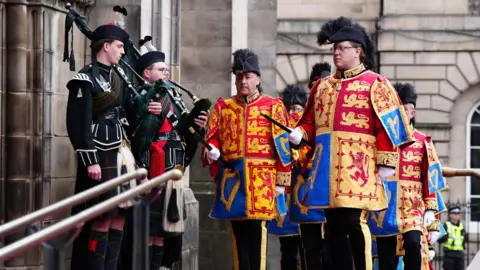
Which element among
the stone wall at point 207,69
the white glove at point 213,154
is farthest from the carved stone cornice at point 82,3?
the stone wall at point 207,69

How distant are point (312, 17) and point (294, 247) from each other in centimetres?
2170

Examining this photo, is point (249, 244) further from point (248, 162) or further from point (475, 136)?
point (475, 136)

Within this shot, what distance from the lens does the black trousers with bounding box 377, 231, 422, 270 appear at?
13141 mm

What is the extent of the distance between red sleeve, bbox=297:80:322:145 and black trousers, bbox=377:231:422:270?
1971 millimetres

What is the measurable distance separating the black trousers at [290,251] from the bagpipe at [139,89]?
8.51 ft

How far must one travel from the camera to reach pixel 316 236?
13781mm

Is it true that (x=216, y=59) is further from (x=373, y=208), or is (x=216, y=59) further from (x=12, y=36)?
(x=373, y=208)

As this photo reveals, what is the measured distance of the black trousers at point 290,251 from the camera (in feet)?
49.0

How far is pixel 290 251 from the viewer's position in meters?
15.0

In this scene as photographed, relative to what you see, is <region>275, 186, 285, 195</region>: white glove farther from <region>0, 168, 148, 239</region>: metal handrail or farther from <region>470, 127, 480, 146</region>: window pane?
<region>470, 127, 480, 146</region>: window pane

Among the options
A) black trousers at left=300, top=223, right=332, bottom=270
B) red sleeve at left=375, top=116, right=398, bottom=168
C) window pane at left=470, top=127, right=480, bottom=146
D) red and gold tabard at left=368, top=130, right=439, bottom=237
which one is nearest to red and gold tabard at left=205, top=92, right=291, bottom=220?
black trousers at left=300, top=223, right=332, bottom=270

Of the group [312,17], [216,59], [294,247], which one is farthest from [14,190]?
[312,17]

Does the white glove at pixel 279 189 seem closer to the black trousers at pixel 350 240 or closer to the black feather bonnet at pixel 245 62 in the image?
the black feather bonnet at pixel 245 62

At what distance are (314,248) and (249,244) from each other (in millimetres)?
974
